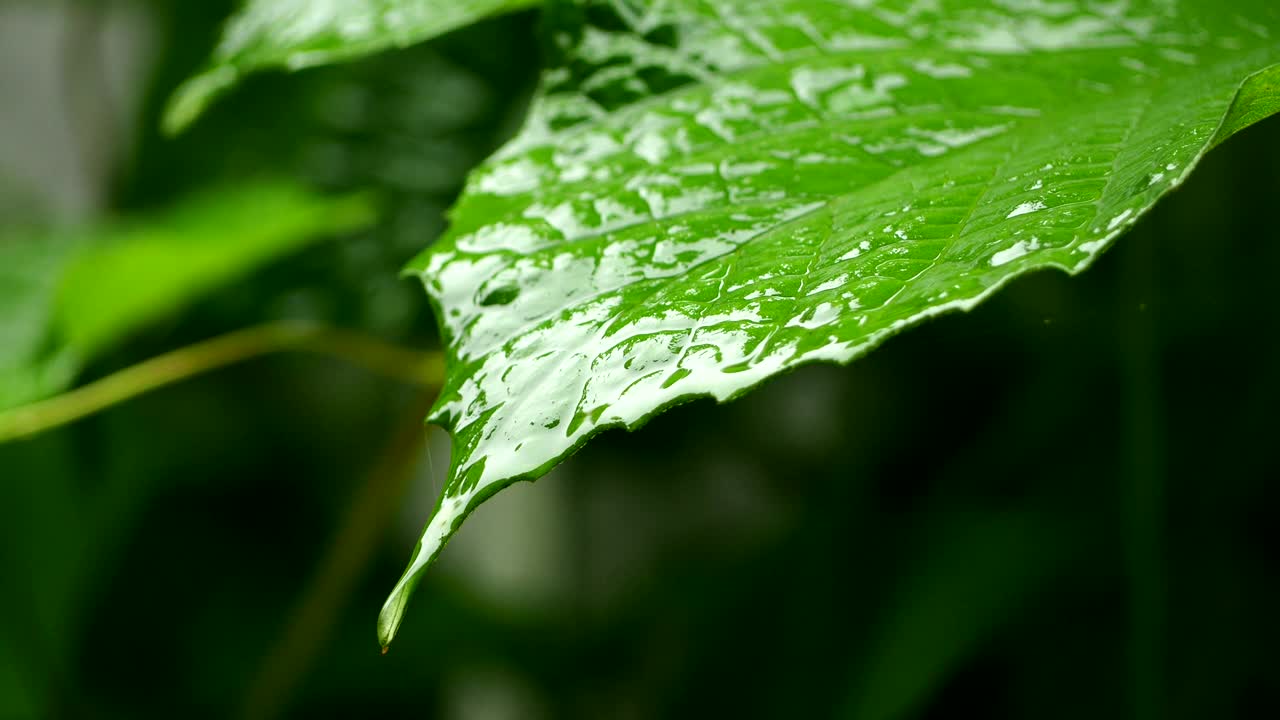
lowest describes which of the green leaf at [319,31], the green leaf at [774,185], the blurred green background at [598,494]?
the blurred green background at [598,494]

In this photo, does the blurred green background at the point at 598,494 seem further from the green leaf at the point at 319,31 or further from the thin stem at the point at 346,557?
the green leaf at the point at 319,31

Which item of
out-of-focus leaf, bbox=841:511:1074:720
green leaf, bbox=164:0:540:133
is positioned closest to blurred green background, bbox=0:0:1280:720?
out-of-focus leaf, bbox=841:511:1074:720

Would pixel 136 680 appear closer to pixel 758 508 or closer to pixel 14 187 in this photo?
pixel 14 187

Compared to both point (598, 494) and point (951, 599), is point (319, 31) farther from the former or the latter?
point (598, 494)

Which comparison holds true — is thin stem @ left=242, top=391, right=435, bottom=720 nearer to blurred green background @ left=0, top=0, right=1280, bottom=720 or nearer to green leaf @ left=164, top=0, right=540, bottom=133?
blurred green background @ left=0, top=0, right=1280, bottom=720

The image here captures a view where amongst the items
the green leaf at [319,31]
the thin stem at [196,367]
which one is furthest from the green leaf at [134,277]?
the green leaf at [319,31]

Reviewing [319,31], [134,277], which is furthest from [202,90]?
[134,277]
